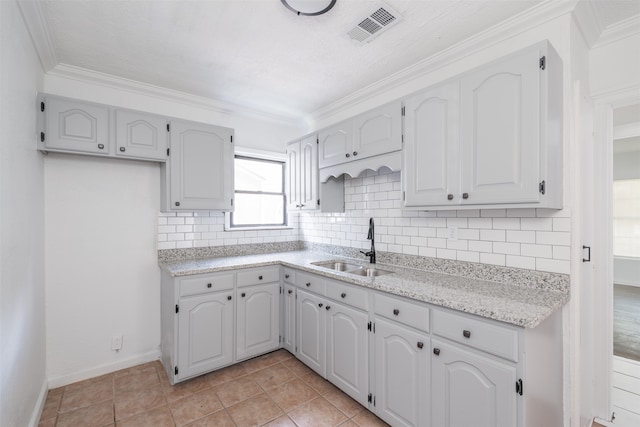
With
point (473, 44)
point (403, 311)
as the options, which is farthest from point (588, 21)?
point (403, 311)

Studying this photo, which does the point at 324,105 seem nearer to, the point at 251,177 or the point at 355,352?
the point at 251,177

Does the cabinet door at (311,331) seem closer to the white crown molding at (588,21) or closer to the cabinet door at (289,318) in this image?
the cabinet door at (289,318)

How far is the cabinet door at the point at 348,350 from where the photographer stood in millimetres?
2066

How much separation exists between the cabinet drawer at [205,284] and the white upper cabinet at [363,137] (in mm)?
1427

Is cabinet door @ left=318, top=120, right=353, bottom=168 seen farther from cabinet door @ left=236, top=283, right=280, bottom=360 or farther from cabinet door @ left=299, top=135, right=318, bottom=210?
cabinet door @ left=236, top=283, right=280, bottom=360

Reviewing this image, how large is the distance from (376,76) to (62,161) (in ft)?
9.09

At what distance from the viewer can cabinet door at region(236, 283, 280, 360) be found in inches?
107

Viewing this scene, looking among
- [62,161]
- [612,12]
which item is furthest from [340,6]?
[62,161]

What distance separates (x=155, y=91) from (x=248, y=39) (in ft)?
4.43

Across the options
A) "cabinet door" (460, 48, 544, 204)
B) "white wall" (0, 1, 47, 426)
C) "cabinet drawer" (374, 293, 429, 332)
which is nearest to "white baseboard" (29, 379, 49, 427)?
"white wall" (0, 1, 47, 426)

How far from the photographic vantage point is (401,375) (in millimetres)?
1812

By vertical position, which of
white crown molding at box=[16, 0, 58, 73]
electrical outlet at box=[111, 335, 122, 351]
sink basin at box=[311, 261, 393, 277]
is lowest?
electrical outlet at box=[111, 335, 122, 351]

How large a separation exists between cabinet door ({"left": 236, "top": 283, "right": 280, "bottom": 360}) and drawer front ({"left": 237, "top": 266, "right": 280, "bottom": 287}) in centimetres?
5

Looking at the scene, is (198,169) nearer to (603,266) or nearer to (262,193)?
(262,193)
